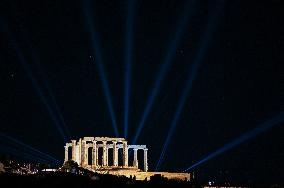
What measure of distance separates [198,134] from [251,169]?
31.8m

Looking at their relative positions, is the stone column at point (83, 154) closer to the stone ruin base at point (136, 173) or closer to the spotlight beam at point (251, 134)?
the stone ruin base at point (136, 173)

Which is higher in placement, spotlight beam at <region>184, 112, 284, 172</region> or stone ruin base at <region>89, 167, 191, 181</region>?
spotlight beam at <region>184, 112, 284, 172</region>

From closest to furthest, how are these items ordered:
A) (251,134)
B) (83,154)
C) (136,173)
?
(136,173), (83,154), (251,134)

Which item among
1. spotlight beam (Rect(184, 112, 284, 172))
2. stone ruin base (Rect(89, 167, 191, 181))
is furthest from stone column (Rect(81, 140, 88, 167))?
spotlight beam (Rect(184, 112, 284, 172))

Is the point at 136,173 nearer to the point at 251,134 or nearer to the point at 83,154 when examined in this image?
the point at 83,154

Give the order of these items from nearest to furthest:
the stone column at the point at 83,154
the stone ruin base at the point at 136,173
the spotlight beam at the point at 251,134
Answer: the stone ruin base at the point at 136,173 < the stone column at the point at 83,154 < the spotlight beam at the point at 251,134

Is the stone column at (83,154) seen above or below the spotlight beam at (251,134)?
below

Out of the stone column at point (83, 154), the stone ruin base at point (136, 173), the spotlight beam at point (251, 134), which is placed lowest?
the stone ruin base at point (136, 173)

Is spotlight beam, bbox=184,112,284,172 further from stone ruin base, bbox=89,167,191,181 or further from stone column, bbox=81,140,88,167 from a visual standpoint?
stone ruin base, bbox=89,167,191,181

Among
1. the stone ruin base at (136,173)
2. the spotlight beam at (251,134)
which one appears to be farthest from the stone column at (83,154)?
the spotlight beam at (251,134)

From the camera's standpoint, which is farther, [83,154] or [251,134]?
[251,134]

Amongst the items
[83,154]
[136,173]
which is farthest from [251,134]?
[136,173]

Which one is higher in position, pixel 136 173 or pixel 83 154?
pixel 83 154

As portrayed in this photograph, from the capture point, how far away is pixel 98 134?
12362cm
